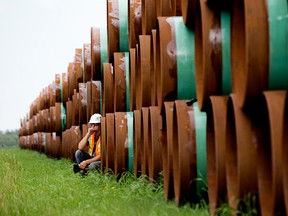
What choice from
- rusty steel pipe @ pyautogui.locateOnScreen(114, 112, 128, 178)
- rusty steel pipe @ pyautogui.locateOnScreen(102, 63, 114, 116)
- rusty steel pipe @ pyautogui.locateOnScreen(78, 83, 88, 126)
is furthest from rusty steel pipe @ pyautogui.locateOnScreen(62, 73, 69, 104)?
rusty steel pipe @ pyautogui.locateOnScreen(114, 112, 128, 178)

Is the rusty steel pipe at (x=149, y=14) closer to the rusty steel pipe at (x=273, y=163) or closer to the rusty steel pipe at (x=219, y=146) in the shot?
the rusty steel pipe at (x=219, y=146)

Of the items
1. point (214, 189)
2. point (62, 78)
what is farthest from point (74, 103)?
point (214, 189)

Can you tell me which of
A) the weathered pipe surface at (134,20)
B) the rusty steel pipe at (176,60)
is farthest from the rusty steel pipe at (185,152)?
the weathered pipe surface at (134,20)

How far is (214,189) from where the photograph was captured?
4.17 m

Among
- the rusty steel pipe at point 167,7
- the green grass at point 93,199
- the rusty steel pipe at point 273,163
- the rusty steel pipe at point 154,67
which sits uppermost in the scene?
the rusty steel pipe at point 167,7

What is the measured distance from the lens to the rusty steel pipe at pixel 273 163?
3084 millimetres

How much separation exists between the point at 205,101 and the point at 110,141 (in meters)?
3.92

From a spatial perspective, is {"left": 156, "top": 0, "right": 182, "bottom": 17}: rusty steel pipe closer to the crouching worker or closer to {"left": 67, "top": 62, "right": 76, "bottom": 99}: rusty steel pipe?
the crouching worker

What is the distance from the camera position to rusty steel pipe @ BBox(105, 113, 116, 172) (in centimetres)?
793

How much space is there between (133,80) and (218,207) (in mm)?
3415

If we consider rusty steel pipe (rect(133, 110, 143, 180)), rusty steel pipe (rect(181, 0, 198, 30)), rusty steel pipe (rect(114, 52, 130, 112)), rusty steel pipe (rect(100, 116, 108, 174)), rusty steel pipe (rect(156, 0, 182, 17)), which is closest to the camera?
rusty steel pipe (rect(181, 0, 198, 30))

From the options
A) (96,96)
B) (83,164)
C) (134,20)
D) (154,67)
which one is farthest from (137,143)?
(96,96)

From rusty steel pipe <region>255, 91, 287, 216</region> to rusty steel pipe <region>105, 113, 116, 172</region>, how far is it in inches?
179

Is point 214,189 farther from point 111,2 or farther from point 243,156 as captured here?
point 111,2
